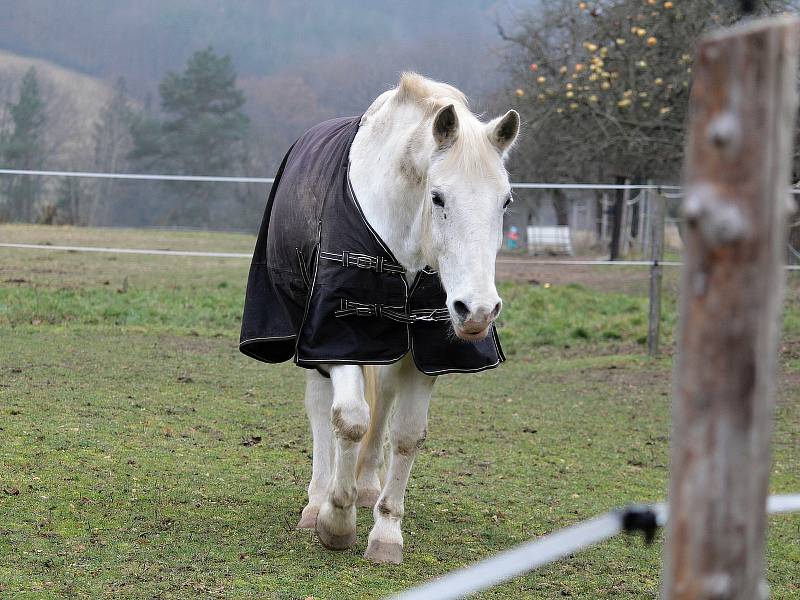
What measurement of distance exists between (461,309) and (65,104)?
64.7 m

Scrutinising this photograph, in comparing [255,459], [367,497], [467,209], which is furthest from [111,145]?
[467,209]

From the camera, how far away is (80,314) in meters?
10.2

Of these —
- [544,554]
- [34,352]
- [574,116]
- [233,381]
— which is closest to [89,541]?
[544,554]

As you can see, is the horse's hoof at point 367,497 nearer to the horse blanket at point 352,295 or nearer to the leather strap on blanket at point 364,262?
the horse blanket at point 352,295

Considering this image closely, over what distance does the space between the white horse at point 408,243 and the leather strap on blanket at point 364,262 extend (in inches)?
1.9

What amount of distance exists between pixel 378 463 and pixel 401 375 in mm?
678

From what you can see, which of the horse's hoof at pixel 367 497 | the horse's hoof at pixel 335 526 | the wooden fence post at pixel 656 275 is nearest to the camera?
the horse's hoof at pixel 335 526

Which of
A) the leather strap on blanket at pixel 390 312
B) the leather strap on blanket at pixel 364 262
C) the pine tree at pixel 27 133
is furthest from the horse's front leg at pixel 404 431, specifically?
the pine tree at pixel 27 133

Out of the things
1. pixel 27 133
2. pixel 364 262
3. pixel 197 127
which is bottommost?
pixel 364 262

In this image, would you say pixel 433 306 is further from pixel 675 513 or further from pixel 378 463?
pixel 675 513

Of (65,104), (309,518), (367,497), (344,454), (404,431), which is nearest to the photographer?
(344,454)

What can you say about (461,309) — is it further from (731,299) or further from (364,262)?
(731,299)

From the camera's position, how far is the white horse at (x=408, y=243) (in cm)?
324

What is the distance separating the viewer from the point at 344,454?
377cm
